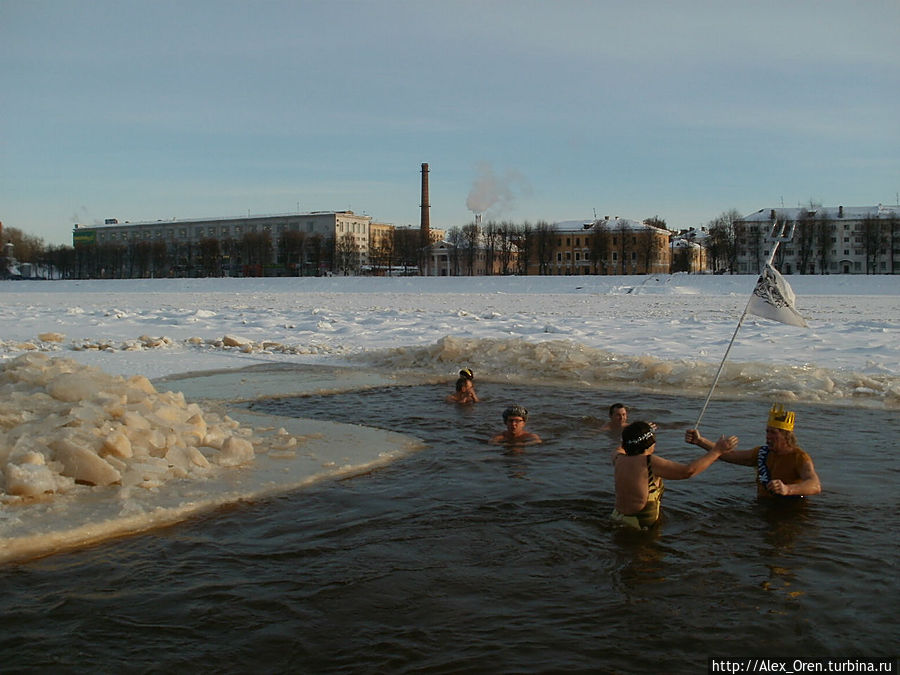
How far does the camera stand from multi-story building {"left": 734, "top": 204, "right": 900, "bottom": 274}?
8644 centimetres

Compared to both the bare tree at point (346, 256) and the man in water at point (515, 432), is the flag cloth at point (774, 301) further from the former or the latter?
the bare tree at point (346, 256)

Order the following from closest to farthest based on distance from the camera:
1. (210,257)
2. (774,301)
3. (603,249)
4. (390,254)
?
(774,301), (603,249), (210,257), (390,254)

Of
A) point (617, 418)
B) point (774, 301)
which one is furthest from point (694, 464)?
point (617, 418)

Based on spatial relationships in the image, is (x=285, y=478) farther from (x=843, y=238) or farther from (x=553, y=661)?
(x=843, y=238)

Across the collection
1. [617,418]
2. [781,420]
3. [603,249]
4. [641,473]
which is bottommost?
[617,418]

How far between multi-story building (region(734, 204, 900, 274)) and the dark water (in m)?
68.7

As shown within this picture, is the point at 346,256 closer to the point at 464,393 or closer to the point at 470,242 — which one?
the point at 470,242

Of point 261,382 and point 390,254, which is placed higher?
point 390,254

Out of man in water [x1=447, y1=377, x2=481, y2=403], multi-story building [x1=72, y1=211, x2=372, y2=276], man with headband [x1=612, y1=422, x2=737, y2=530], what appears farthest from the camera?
multi-story building [x1=72, y1=211, x2=372, y2=276]

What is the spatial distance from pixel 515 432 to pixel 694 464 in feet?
10.3

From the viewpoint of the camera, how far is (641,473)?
5.93 m

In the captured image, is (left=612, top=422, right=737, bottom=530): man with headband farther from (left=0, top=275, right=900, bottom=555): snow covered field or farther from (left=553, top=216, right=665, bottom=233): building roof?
(left=553, top=216, right=665, bottom=233): building roof

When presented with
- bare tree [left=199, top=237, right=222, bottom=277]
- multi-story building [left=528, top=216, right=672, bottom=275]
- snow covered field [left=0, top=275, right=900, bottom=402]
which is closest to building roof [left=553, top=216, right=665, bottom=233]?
multi-story building [left=528, top=216, right=672, bottom=275]

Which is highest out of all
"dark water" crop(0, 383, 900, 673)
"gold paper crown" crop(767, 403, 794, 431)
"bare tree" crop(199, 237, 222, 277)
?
"bare tree" crop(199, 237, 222, 277)
